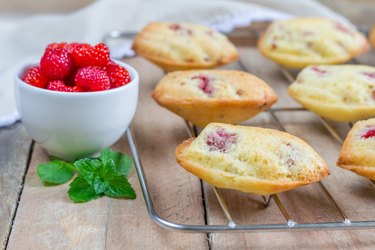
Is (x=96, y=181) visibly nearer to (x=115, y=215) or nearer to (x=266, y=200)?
(x=115, y=215)

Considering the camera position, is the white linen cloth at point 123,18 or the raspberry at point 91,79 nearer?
the raspberry at point 91,79

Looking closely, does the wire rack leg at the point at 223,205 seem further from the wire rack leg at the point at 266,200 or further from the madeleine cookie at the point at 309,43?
the madeleine cookie at the point at 309,43

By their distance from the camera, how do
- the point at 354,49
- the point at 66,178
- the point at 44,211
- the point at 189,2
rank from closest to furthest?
the point at 44,211, the point at 66,178, the point at 354,49, the point at 189,2

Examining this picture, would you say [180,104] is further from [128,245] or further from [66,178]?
[128,245]

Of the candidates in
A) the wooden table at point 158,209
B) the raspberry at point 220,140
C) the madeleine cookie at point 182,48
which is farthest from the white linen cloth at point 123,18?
the raspberry at point 220,140

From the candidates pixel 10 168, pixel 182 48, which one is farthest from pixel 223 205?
pixel 182 48


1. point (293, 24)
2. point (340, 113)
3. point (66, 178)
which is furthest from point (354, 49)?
point (66, 178)
